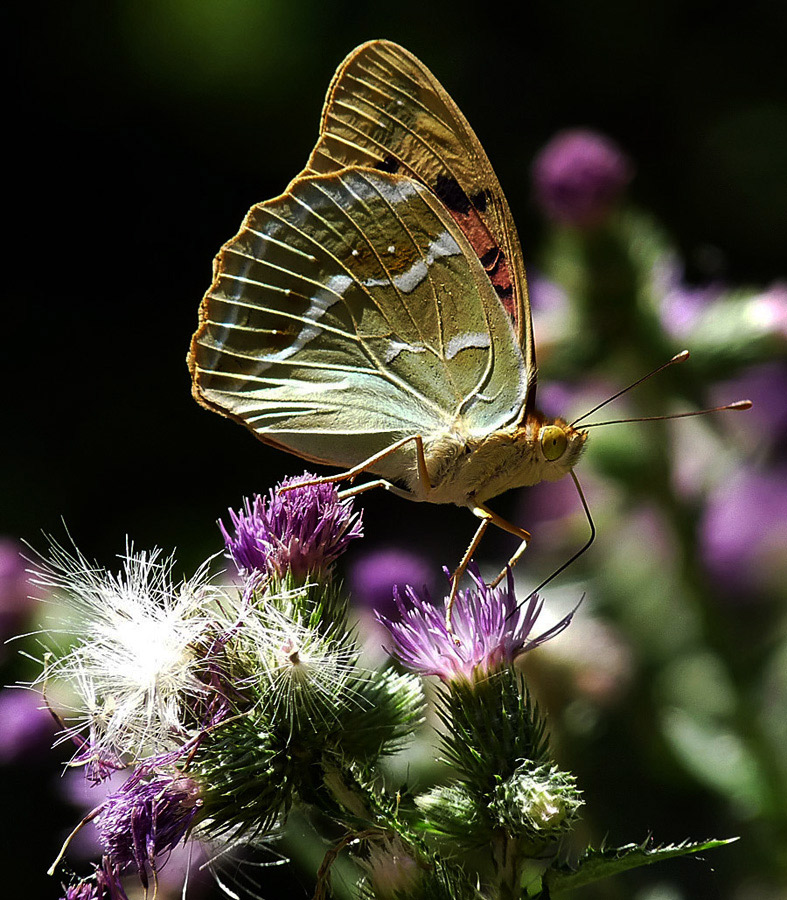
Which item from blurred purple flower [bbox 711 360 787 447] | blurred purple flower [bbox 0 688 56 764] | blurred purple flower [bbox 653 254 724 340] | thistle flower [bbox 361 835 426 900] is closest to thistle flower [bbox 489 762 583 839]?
thistle flower [bbox 361 835 426 900]

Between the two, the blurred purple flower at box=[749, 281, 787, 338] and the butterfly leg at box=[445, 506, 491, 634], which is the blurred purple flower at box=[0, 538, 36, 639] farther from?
the blurred purple flower at box=[749, 281, 787, 338]

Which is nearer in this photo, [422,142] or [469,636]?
[469,636]

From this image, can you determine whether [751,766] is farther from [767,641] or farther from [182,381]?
[182,381]

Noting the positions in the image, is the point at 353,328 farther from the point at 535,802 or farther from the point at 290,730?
the point at 535,802

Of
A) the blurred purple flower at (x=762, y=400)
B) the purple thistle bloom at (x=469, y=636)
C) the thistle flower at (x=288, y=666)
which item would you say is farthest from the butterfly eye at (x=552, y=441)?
the blurred purple flower at (x=762, y=400)

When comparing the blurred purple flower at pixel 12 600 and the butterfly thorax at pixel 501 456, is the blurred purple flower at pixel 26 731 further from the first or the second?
the butterfly thorax at pixel 501 456

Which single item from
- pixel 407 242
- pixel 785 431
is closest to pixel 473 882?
pixel 407 242

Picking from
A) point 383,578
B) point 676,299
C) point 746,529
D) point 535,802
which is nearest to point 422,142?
point 383,578
